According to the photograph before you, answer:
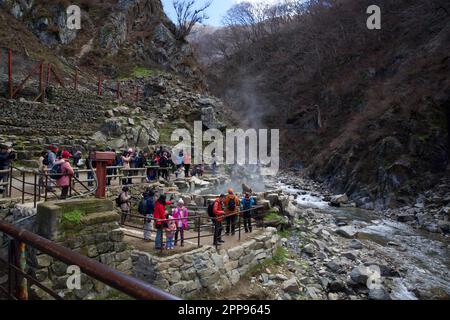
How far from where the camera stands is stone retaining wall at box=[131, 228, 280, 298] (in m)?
8.19

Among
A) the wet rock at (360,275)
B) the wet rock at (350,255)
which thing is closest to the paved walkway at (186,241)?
the wet rock at (360,275)

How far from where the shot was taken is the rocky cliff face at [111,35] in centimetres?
3422

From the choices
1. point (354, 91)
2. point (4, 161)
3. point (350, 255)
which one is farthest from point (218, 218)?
point (354, 91)

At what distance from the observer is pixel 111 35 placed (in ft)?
127

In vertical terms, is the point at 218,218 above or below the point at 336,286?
above

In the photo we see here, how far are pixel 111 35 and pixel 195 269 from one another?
3737 centimetres

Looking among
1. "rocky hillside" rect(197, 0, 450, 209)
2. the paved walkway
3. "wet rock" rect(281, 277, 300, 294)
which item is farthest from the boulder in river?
"rocky hillside" rect(197, 0, 450, 209)

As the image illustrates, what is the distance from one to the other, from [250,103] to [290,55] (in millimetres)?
13866

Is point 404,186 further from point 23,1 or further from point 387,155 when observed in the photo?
point 23,1

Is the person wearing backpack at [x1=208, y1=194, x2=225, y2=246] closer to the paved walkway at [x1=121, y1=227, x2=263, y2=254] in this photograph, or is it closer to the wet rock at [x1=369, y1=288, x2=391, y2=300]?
the paved walkway at [x1=121, y1=227, x2=263, y2=254]

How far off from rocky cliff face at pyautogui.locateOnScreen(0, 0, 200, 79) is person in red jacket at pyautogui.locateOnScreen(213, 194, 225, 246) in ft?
88.5

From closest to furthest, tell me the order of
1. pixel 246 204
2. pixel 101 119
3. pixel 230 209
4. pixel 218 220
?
pixel 218 220, pixel 230 209, pixel 246 204, pixel 101 119

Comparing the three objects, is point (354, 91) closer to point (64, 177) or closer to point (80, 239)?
point (64, 177)
